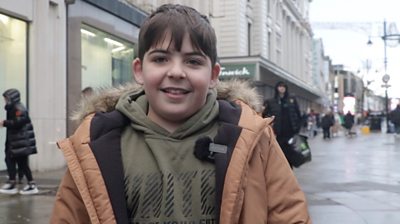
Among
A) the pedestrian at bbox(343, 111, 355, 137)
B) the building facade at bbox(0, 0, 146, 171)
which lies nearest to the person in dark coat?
the pedestrian at bbox(343, 111, 355, 137)

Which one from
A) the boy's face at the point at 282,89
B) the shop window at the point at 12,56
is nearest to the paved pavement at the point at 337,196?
the boy's face at the point at 282,89

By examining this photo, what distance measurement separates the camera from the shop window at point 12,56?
41.4ft

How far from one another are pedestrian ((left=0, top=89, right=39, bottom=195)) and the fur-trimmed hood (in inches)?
299

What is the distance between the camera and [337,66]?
125875 millimetres

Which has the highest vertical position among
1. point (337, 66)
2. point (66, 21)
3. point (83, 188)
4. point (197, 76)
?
point (337, 66)

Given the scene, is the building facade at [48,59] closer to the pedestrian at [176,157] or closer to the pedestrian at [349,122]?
the pedestrian at [176,157]

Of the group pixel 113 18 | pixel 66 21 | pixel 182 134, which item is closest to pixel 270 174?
pixel 182 134

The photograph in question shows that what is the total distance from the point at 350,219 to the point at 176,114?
5.71 metres

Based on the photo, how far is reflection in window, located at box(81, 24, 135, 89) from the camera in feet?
52.0

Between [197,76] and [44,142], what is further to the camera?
[44,142]

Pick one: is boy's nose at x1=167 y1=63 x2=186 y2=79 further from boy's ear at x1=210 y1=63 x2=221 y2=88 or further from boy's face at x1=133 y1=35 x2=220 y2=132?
boy's ear at x1=210 y1=63 x2=221 y2=88

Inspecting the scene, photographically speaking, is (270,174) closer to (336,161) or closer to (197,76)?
(197,76)

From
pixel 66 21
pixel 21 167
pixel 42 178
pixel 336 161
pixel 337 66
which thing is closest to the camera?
pixel 21 167

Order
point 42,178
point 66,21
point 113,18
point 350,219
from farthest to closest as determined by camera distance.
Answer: point 113,18
point 66,21
point 42,178
point 350,219
